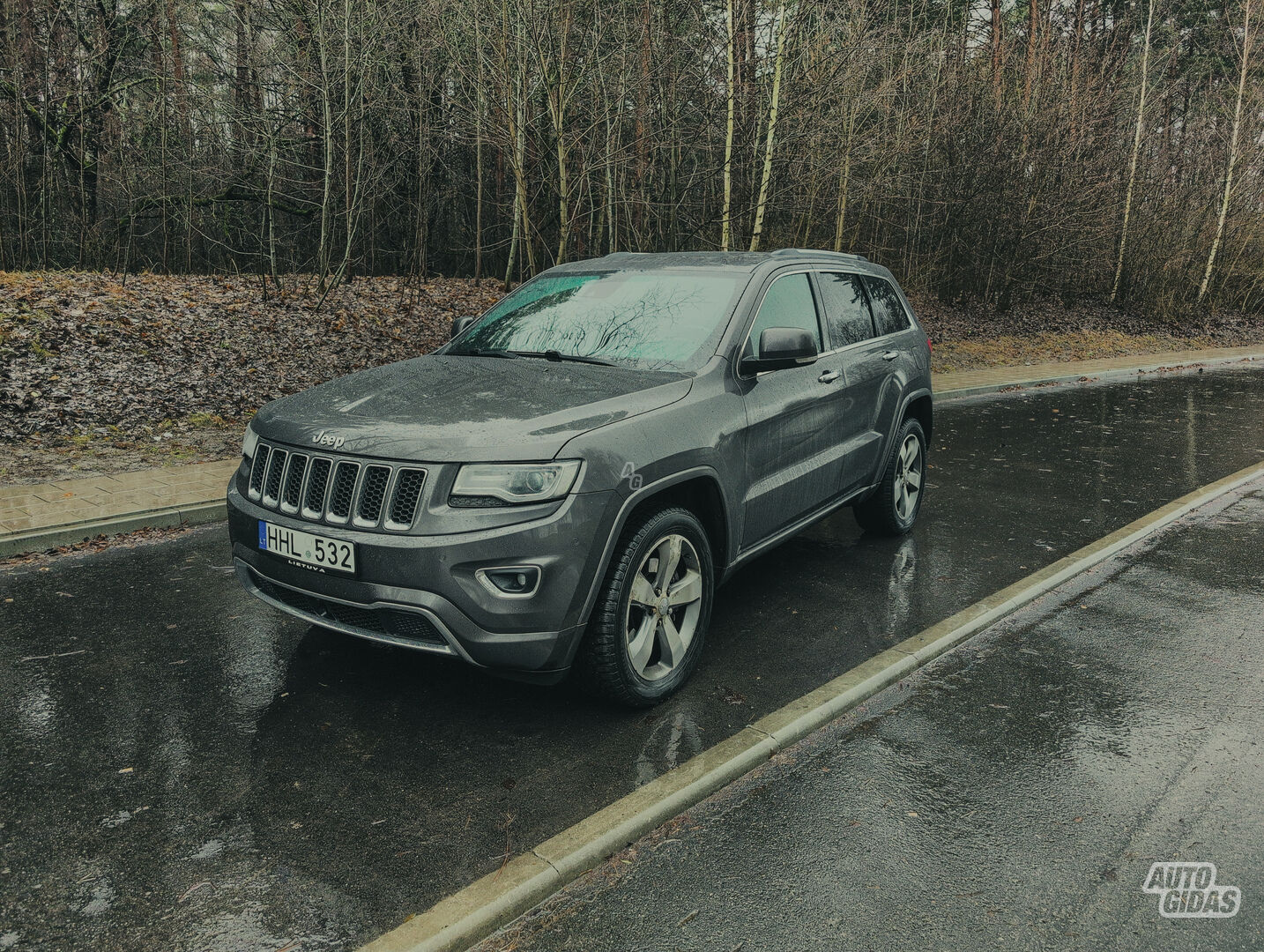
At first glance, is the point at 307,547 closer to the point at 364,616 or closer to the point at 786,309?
the point at 364,616

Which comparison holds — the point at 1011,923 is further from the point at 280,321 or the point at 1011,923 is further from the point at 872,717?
the point at 280,321

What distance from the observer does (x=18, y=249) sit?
1608cm

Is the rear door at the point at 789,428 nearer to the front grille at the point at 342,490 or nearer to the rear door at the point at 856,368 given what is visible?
the rear door at the point at 856,368

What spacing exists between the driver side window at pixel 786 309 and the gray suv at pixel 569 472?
0.02 meters

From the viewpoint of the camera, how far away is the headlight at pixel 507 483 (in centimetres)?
360

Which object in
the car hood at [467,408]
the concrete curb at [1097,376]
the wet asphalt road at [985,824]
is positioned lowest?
the concrete curb at [1097,376]

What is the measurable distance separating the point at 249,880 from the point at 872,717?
2.45 metres

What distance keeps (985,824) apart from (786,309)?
286 centimetres

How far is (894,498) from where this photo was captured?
22.2ft

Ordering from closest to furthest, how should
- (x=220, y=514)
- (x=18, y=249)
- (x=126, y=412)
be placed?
(x=220, y=514) → (x=126, y=412) → (x=18, y=249)

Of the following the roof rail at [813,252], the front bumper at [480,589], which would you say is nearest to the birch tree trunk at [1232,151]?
the roof rail at [813,252]

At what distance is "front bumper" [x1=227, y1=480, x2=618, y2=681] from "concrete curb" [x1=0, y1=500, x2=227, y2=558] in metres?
3.76

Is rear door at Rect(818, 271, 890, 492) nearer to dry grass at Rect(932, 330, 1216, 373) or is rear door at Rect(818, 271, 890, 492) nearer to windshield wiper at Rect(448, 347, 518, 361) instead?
windshield wiper at Rect(448, 347, 518, 361)

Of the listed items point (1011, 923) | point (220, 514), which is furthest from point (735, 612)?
point (220, 514)
